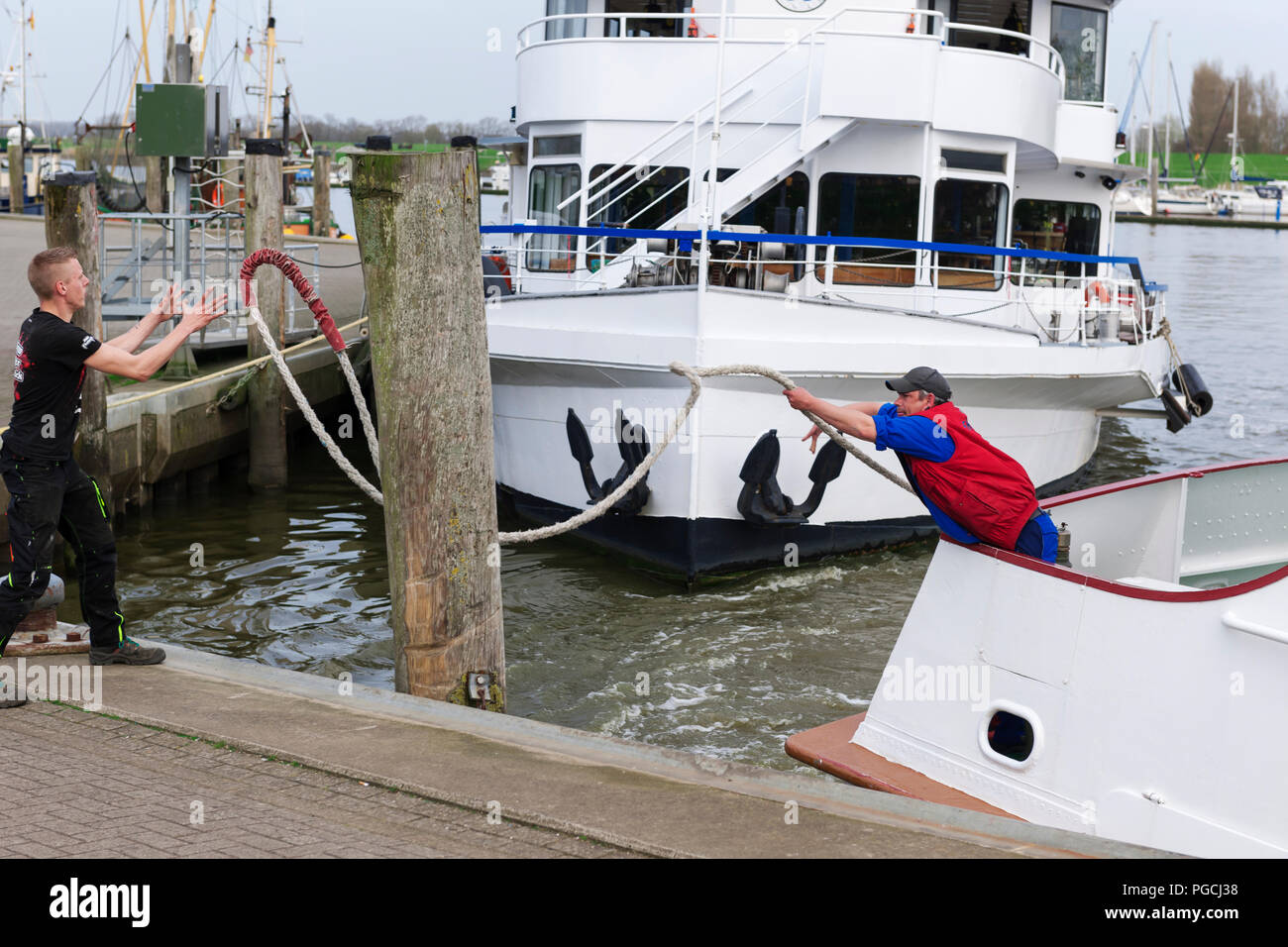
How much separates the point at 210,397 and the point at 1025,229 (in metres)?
8.23

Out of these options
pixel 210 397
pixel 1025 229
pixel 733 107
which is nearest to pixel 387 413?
pixel 733 107

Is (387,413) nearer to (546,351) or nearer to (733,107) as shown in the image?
(546,351)

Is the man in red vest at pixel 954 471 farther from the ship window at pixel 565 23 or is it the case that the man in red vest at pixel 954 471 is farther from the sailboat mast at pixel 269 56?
the sailboat mast at pixel 269 56

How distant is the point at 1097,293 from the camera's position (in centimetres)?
1278

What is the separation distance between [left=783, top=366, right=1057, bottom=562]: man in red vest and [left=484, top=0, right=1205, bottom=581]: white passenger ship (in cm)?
383

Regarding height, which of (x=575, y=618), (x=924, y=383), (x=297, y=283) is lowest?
(x=575, y=618)

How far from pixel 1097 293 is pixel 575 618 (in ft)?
21.1

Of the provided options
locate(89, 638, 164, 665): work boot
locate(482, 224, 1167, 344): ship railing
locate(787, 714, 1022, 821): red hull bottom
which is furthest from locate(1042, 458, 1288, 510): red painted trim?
locate(89, 638, 164, 665): work boot

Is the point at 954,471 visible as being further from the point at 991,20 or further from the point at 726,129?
the point at 991,20

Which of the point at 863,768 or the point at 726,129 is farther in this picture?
the point at 726,129

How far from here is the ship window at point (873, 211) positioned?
11.3m

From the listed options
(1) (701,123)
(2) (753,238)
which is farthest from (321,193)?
(2) (753,238)

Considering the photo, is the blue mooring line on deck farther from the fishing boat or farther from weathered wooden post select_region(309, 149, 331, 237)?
weathered wooden post select_region(309, 149, 331, 237)

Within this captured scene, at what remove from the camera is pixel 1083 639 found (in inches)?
195
